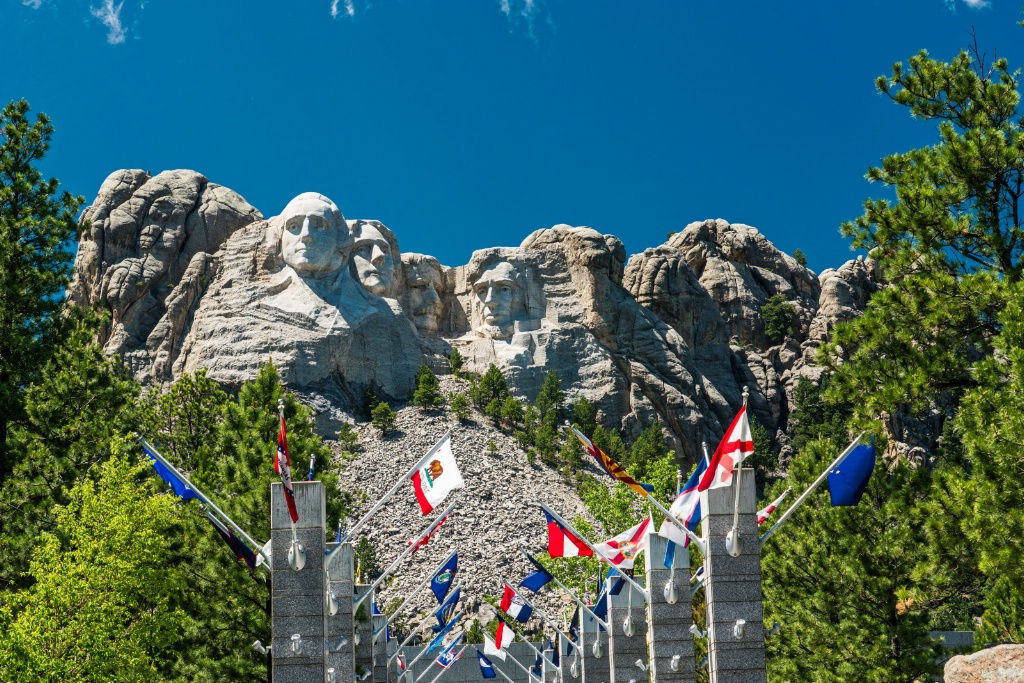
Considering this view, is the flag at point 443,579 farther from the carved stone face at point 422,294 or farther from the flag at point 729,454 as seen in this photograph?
the carved stone face at point 422,294

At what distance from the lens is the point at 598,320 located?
8906cm

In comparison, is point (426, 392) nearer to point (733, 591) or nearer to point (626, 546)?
point (626, 546)

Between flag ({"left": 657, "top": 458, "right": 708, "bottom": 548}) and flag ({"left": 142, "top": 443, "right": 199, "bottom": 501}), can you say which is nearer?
flag ({"left": 657, "top": 458, "right": 708, "bottom": 548})

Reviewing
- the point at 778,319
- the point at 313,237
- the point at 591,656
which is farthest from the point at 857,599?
the point at 778,319

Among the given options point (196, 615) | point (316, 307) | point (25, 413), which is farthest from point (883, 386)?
point (316, 307)

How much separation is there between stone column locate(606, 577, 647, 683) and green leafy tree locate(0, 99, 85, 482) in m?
15.0

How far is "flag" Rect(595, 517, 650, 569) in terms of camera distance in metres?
23.4

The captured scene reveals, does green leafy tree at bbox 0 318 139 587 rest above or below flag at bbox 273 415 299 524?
above

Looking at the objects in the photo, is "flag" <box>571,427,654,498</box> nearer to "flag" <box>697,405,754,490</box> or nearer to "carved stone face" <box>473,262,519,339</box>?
"flag" <box>697,405,754,490</box>

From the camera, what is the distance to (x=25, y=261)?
3145 cm

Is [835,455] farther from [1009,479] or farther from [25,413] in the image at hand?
[25,413]

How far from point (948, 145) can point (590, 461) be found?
61726 mm

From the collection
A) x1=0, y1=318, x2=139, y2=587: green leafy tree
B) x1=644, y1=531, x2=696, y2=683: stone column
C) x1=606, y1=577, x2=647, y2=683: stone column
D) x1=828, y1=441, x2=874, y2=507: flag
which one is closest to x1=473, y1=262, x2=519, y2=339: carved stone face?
x1=0, y1=318, x2=139, y2=587: green leafy tree

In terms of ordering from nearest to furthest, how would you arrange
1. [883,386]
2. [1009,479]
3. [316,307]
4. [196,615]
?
1. [1009,479]
2. [883,386]
3. [196,615]
4. [316,307]
